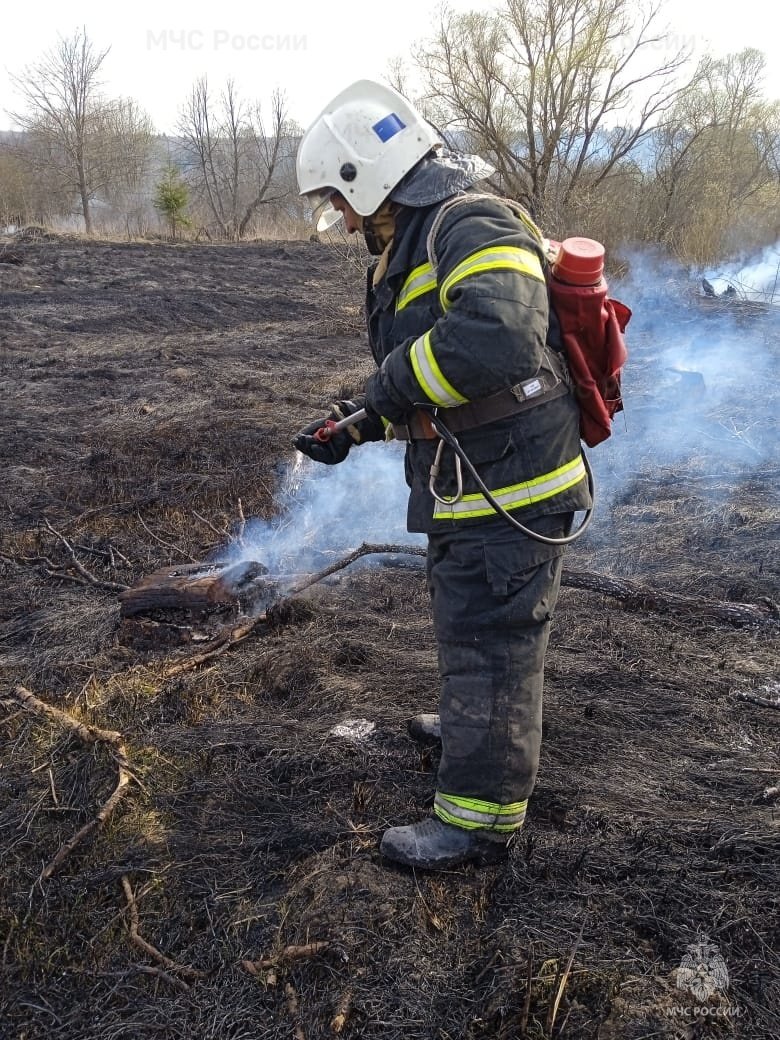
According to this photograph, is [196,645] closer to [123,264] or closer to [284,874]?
[284,874]

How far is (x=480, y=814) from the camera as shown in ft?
7.29

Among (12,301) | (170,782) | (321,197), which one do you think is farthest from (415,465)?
(12,301)

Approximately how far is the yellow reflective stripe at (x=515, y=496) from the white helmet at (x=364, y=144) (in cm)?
94

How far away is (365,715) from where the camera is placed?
3039 millimetres

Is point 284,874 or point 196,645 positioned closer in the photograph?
point 284,874

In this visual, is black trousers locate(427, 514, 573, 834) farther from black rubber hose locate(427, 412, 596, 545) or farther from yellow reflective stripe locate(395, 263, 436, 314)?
yellow reflective stripe locate(395, 263, 436, 314)

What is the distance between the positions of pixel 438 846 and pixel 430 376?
137cm

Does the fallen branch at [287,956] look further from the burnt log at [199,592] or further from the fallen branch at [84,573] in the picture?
the fallen branch at [84,573]

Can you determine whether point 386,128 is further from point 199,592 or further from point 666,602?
point 666,602

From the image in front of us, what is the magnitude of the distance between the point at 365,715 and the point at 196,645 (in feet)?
3.78

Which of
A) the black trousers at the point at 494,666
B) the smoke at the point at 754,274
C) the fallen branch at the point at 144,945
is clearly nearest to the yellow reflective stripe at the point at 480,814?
the black trousers at the point at 494,666

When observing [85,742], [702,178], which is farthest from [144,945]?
[702,178]

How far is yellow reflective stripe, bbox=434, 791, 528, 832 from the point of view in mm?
2221

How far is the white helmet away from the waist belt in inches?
27.2
